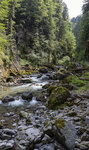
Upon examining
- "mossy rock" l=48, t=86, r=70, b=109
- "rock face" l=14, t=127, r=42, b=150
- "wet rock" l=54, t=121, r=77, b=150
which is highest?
"wet rock" l=54, t=121, r=77, b=150

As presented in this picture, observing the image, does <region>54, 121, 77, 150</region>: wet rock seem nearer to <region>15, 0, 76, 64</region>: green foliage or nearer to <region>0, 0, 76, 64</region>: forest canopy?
<region>0, 0, 76, 64</region>: forest canopy

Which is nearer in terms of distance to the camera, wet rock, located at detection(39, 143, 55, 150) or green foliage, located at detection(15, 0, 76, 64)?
wet rock, located at detection(39, 143, 55, 150)

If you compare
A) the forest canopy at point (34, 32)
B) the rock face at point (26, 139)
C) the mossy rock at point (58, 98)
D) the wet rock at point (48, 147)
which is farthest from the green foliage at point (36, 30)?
the wet rock at point (48, 147)

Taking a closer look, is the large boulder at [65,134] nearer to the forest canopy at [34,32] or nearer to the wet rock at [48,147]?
the wet rock at [48,147]

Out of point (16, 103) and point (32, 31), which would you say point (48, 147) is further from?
point (32, 31)

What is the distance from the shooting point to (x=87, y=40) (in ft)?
30.8

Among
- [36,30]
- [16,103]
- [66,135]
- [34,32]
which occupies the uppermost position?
[36,30]

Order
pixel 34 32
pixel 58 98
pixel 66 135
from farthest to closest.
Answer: pixel 34 32
pixel 58 98
pixel 66 135

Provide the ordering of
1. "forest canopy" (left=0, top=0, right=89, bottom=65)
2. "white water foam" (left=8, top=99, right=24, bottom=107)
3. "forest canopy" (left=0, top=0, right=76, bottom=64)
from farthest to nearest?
"forest canopy" (left=0, top=0, right=76, bottom=64), "forest canopy" (left=0, top=0, right=89, bottom=65), "white water foam" (left=8, top=99, right=24, bottom=107)

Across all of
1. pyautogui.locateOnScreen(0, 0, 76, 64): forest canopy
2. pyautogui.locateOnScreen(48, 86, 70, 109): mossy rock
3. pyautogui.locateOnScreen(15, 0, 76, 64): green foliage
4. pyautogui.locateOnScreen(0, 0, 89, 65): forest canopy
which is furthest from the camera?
pyautogui.locateOnScreen(15, 0, 76, 64): green foliage

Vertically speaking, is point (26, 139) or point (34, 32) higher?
point (34, 32)

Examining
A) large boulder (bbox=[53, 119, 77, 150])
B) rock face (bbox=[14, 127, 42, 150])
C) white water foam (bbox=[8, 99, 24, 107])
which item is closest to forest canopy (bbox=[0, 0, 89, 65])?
white water foam (bbox=[8, 99, 24, 107])

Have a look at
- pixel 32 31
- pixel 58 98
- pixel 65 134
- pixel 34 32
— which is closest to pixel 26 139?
pixel 65 134

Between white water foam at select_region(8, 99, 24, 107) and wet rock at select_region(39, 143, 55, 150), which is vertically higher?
wet rock at select_region(39, 143, 55, 150)
